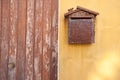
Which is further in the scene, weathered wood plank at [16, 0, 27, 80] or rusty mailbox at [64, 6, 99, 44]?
weathered wood plank at [16, 0, 27, 80]

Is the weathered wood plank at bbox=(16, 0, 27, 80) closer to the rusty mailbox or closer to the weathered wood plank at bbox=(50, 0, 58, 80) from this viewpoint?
the weathered wood plank at bbox=(50, 0, 58, 80)

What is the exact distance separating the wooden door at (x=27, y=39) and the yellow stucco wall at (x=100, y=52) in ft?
0.86

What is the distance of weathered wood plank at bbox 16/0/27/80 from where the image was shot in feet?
13.8

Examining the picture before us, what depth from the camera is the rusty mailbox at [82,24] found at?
158 inches

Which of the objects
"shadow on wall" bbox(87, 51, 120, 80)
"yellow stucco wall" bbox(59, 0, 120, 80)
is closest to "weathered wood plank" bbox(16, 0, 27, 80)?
"yellow stucco wall" bbox(59, 0, 120, 80)

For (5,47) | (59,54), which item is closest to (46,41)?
(59,54)

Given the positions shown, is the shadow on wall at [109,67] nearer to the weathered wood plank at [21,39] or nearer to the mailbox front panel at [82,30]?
the mailbox front panel at [82,30]

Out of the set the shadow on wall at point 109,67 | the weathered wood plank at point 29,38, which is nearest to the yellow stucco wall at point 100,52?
the shadow on wall at point 109,67

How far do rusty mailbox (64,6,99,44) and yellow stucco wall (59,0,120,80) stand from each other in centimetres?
9

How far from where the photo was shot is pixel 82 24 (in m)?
4.00

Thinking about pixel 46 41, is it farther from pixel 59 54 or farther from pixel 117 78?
pixel 117 78

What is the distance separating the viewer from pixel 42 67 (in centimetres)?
421

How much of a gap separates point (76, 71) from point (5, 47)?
0.90m

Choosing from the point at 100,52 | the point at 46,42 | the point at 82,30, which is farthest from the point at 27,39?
the point at 100,52
